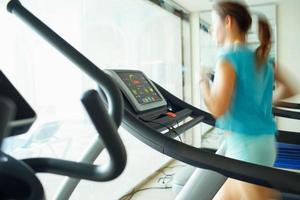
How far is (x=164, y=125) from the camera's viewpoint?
1368 mm

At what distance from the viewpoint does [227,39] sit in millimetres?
1468

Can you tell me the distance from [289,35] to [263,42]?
3703 mm

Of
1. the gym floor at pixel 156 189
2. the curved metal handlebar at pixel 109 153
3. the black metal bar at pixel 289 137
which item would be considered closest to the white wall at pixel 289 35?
the gym floor at pixel 156 189

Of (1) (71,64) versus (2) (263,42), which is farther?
(1) (71,64)

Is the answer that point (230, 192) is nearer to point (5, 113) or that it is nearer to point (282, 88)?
point (282, 88)

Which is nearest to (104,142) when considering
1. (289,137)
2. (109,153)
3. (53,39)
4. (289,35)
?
(109,153)

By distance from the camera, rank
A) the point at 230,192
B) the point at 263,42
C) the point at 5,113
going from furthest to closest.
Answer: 1. the point at 230,192
2. the point at 263,42
3. the point at 5,113

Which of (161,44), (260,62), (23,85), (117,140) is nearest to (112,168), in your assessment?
(117,140)

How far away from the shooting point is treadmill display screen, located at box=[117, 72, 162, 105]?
1.35 metres

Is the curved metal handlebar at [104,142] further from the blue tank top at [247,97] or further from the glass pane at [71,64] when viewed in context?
the blue tank top at [247,97]

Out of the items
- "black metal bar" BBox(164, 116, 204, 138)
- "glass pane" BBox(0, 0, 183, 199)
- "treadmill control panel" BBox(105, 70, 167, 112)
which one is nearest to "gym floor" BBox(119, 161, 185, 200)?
"glass pane" BBox(0, 0, 183, 199)

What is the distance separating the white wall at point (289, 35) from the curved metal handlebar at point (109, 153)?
467cm

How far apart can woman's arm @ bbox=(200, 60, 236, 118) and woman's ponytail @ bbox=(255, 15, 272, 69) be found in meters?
0.18

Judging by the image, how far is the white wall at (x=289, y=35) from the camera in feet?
15.5
